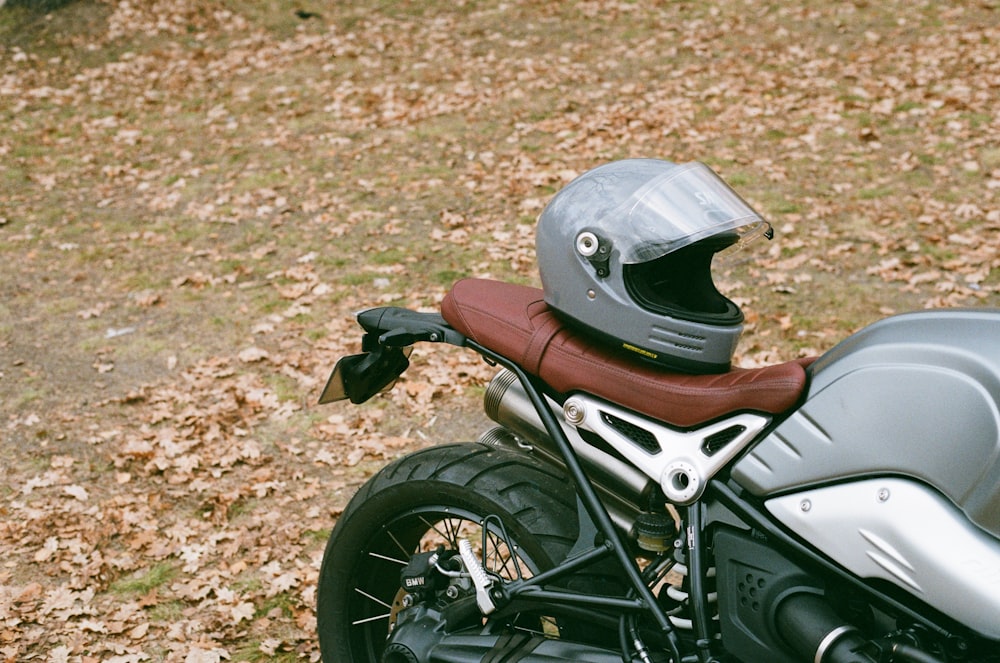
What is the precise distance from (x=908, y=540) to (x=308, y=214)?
24.7ft

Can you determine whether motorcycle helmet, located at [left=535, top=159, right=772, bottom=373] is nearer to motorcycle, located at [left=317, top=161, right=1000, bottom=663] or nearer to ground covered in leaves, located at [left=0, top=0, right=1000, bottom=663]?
motorcycle, located at [left=317, top=161, right=1000, bottom=663]

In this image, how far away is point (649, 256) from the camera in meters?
2.51

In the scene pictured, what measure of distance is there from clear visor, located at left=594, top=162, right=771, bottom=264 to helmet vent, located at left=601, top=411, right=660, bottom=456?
0.45m

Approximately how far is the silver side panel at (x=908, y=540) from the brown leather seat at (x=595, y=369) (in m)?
0.28

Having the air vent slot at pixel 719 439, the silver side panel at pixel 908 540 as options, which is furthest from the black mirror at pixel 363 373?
the silver side panel at pixel 908 540

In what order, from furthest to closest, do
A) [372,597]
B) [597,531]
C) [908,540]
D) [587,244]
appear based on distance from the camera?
[372,597] < [597,531] < [587,244] < [908,540]

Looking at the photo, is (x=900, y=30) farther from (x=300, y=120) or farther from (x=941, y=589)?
(x=941, y=589)

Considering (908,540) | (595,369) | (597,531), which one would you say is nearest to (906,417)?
(908,540)

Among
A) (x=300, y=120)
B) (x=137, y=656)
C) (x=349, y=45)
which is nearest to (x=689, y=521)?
(x=137, y=656)

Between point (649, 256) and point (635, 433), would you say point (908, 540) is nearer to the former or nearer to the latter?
point (635, 433)

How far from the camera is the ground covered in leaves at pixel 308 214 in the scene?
4727 millimetres

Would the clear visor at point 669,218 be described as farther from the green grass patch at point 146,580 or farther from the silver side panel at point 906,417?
the green grass patch at point 146,580

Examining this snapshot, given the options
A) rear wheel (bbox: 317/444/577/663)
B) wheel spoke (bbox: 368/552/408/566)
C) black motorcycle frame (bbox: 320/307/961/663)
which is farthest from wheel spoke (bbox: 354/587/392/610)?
black motorcycle frame (bbox: 320/307/961/663)

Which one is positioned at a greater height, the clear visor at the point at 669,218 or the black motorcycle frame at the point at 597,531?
the clear visor at the point at 669,218
